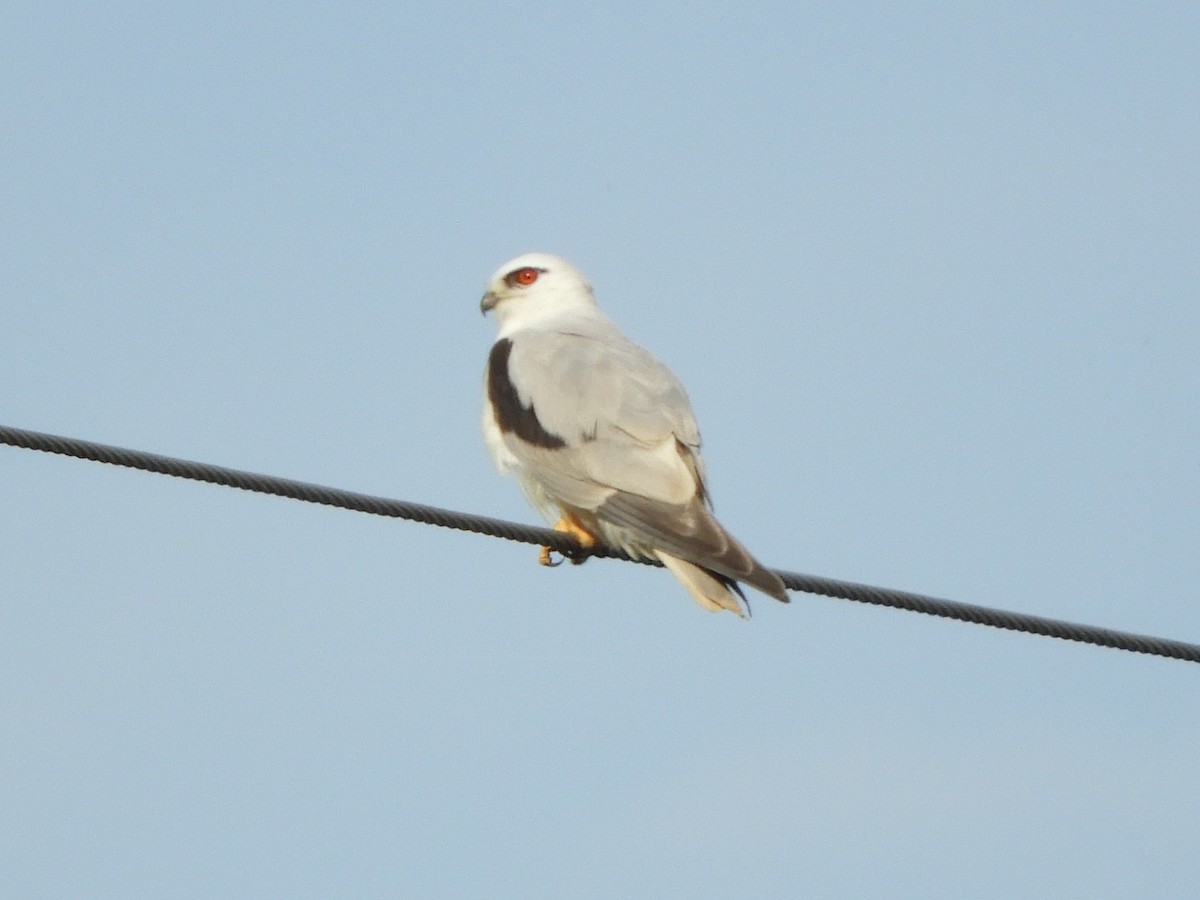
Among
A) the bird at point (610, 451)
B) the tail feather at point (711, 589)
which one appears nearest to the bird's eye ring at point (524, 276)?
the bird at point (610, 451)

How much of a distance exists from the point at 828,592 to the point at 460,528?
0.98 meters

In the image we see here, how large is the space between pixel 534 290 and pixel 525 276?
0.11 meters

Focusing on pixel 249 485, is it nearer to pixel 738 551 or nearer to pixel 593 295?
pixel 738 551

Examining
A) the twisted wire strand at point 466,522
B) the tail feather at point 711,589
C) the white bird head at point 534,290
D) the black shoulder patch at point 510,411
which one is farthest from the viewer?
the white bird head at point 534,290

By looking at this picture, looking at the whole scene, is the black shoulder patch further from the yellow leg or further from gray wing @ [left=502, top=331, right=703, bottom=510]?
the yellow leg

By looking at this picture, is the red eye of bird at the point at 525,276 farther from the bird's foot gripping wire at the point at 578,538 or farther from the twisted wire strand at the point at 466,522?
the twisted wire strand at the point at 466,522

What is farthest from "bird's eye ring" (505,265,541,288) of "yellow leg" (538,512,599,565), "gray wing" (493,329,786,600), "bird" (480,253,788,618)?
"yellow leg" (538,512,599,565)

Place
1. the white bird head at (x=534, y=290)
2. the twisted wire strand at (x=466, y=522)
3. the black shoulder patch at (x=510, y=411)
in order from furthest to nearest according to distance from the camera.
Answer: the white bird head at (x=534, y=290) < the black shoulder patch at (x=510, y=411) < the twisted wire strand at (x=466, y=522)

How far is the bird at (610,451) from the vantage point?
19.5ft

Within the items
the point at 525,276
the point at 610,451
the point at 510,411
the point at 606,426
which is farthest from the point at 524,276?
the point at 610,451

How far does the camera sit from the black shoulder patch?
669cm

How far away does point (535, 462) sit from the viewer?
6680mm

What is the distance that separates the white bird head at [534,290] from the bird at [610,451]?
1.00 meters

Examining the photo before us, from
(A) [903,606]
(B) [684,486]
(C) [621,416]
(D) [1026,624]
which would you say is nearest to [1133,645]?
(D) [1026,624]
